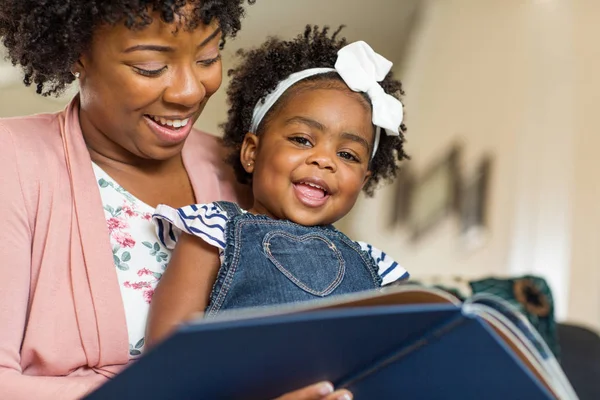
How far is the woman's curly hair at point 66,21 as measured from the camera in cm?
140

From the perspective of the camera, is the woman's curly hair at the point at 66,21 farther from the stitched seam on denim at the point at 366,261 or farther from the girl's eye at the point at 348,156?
the stitched seam on denim at the point at 366,261

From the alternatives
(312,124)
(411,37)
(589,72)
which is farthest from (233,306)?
(411,37)

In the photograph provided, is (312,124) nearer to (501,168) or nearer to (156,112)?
(156,112)

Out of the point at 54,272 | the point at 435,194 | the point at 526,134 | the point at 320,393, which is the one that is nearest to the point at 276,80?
the point at 54,272

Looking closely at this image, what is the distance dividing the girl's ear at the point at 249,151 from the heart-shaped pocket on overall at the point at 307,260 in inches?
8.7

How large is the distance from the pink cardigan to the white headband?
392 millimetres

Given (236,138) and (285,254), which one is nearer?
(285,254)

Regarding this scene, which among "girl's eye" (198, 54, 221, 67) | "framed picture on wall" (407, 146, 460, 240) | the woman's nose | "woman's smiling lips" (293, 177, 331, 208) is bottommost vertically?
"framed picture on wall" (407, 146, 460, 240)

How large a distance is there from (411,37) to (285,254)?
4257 mm

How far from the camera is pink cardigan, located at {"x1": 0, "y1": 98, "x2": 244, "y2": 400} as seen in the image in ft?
4.45

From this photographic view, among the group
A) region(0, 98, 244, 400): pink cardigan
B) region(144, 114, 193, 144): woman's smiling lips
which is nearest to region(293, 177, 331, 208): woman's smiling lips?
region(144, 114, 193, 144): woman's smiling lips

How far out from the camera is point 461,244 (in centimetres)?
471

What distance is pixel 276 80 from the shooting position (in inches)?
68.2

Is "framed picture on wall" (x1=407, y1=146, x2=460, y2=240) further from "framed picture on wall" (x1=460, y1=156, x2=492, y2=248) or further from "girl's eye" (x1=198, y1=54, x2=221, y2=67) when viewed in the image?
"girl's eye" (x1=198, y1=54, x2=221, y2=67)
